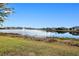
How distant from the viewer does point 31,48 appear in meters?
2.13

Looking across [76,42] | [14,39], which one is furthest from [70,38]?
[14,39]

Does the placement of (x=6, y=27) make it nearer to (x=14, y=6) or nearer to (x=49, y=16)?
(x=14, y=6)

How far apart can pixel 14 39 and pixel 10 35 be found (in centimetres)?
4

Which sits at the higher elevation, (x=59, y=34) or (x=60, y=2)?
(x=60, y=2)

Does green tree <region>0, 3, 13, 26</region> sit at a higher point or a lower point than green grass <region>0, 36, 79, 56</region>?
higher

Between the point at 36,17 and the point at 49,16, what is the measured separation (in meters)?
0.10

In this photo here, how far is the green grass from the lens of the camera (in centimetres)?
212

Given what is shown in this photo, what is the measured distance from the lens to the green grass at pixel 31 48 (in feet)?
6.95

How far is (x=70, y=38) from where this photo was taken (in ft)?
7.06

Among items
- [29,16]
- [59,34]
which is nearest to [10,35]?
[29,16]

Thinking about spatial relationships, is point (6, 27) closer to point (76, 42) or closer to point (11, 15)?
point (11, 15)

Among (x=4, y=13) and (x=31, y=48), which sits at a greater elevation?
(x=4, y=13)

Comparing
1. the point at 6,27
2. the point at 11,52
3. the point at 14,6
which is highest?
the point at 14,6

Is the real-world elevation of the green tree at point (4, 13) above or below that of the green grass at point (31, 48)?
above
